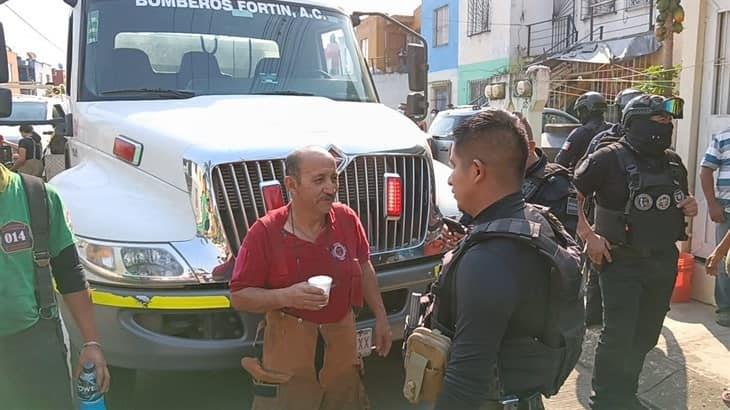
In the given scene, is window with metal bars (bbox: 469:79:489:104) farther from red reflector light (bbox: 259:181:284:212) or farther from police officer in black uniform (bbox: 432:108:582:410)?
police officer in black uniform (bbox: 432:108:582:410)

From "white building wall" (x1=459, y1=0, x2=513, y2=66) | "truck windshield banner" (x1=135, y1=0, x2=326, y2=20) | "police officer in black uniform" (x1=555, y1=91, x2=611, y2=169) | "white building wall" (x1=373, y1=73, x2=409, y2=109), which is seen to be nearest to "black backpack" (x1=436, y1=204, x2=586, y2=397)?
"truck windshield banner" (x1=135, y1=0, x2=326, y2=20)

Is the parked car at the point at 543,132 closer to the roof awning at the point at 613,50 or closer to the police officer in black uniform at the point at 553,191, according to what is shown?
the roof awning at the point at 613,50

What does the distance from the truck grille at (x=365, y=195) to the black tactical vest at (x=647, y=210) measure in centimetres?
107

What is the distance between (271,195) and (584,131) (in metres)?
3.87

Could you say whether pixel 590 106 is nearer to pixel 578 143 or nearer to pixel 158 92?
pixel 578 143

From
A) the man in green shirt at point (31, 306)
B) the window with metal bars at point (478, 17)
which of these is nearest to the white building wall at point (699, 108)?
the man in green shirt at point (31, 306)

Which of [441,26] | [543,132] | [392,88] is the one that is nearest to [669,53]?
[543,132]

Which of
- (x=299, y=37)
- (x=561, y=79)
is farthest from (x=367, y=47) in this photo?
(x=299, y=37)

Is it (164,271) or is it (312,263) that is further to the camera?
(164,271)

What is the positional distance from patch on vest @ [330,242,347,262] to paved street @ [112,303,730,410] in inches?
57.2

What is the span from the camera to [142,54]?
4.02m

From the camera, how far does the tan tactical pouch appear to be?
1765mm

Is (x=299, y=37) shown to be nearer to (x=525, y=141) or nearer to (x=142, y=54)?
(x=142, y=54)

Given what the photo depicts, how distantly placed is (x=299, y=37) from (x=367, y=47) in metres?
28.0
